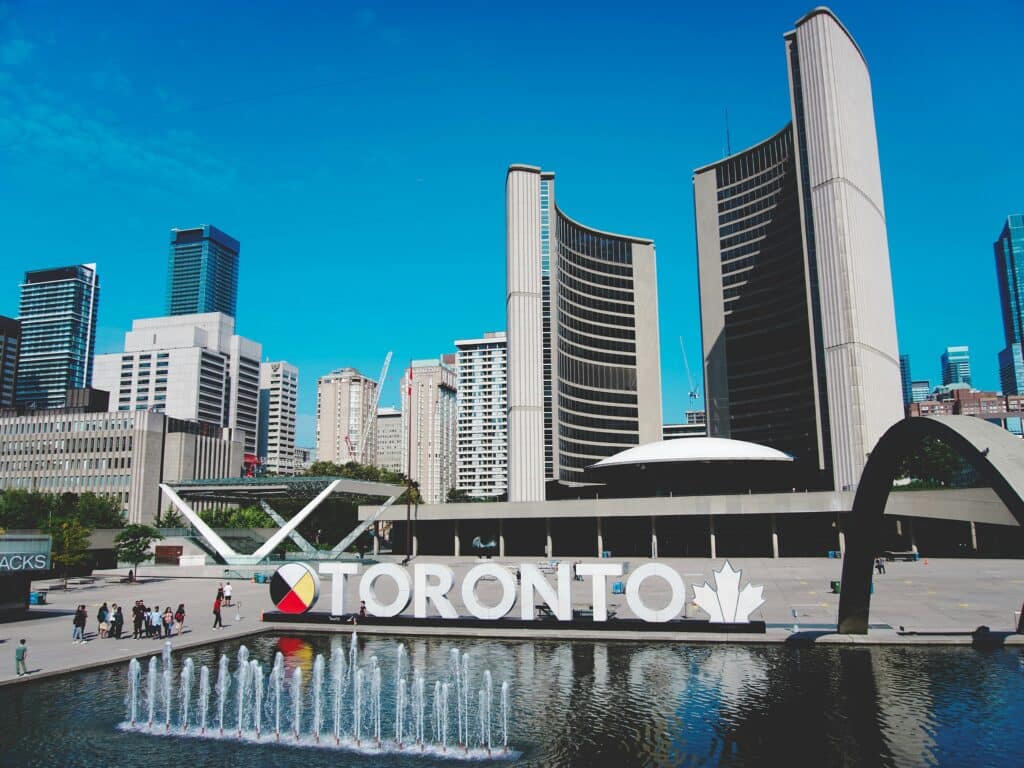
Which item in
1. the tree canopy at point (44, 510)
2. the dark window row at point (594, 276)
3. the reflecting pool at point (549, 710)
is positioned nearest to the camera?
the reflecting pool at point (549, 710)

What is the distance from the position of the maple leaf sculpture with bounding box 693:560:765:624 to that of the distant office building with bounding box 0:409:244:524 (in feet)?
447

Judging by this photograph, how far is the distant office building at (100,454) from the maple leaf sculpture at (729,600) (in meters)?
136

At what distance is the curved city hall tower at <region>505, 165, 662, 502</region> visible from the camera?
129 meters

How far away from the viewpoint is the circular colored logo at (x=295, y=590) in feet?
119

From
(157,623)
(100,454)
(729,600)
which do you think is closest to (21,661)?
(157,623)

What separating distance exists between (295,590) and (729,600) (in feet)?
66.6

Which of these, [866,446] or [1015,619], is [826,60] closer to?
[866,446]

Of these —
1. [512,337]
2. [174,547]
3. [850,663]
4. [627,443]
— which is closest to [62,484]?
[174,547]

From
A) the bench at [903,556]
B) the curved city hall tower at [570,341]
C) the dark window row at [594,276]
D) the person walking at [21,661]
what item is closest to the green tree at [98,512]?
the curved city hall tower at [570,341]

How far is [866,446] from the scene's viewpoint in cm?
10000

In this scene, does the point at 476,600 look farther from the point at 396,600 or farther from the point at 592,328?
the point at 592,328

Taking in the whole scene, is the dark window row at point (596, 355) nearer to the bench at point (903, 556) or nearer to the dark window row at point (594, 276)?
the dark window row at point (594, 276)

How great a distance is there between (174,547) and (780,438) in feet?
333

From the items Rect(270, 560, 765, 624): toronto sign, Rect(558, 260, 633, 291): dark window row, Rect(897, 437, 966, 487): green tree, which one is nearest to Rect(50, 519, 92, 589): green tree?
Rect(270, 560, 765, 624): toronto sign
